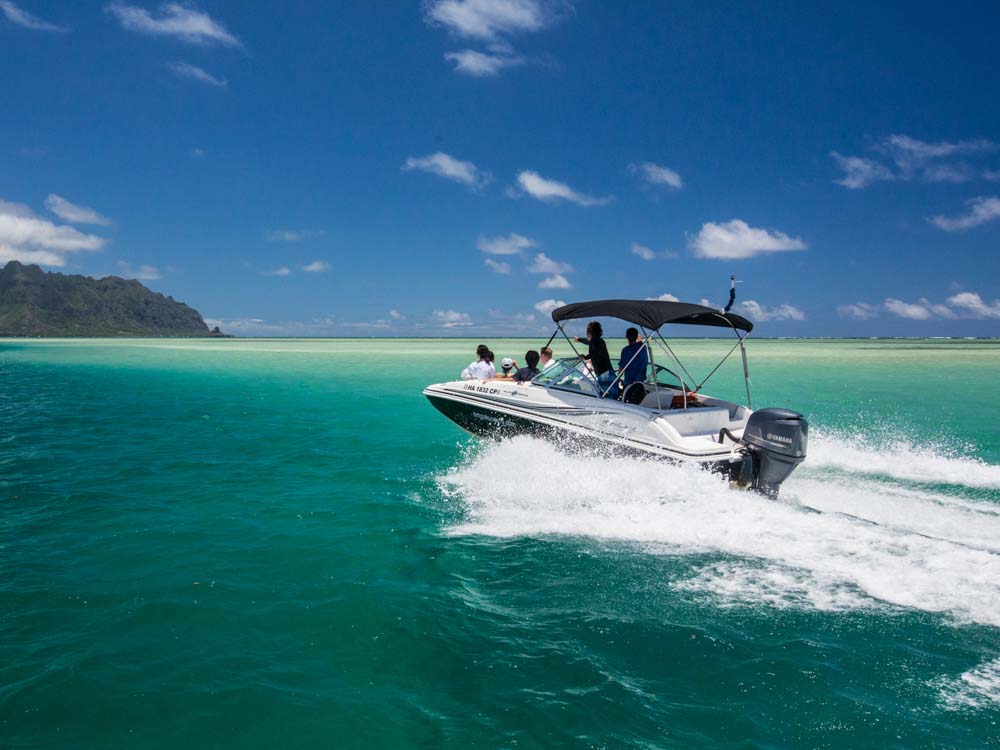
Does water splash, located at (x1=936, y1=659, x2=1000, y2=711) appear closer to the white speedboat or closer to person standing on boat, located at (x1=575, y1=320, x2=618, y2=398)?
the white speedboat

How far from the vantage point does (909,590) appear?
5.30m

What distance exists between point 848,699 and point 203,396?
2421 cm

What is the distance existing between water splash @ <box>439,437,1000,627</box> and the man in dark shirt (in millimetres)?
1261

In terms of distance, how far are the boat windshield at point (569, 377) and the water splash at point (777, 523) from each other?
1.06 m

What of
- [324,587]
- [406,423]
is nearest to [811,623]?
[324,587]

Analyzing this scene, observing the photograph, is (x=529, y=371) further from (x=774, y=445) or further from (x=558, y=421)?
(x=774, y=445)

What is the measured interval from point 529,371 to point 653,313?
2901mm

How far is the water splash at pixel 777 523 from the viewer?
536 cm

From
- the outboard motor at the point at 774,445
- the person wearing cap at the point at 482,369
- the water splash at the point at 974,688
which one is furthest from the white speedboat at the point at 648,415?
the water splash at the point at 974,688

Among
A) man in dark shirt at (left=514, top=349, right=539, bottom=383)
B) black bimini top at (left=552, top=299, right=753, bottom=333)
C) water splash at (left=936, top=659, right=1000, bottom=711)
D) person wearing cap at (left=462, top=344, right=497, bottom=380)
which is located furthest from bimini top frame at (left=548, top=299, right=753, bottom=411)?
water splash at (left=936, top=659, right=1000, bottom=711)

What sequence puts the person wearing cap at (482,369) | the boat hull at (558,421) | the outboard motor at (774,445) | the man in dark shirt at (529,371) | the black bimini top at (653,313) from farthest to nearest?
the person wearing cap at (482,369) < the man in dark shirt at (529,371) < the black bimini top at (653,313) < the boat hull at (558,421) < the outboard motor at (774,445)

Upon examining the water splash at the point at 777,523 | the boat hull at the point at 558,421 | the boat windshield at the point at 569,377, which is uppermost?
the boat windshield at the point at 569,377

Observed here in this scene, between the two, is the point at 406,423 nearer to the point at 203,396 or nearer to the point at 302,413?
the point at 302,413

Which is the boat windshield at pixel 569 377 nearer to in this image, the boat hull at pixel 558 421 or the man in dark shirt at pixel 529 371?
the boat hull at pixel 558 421
